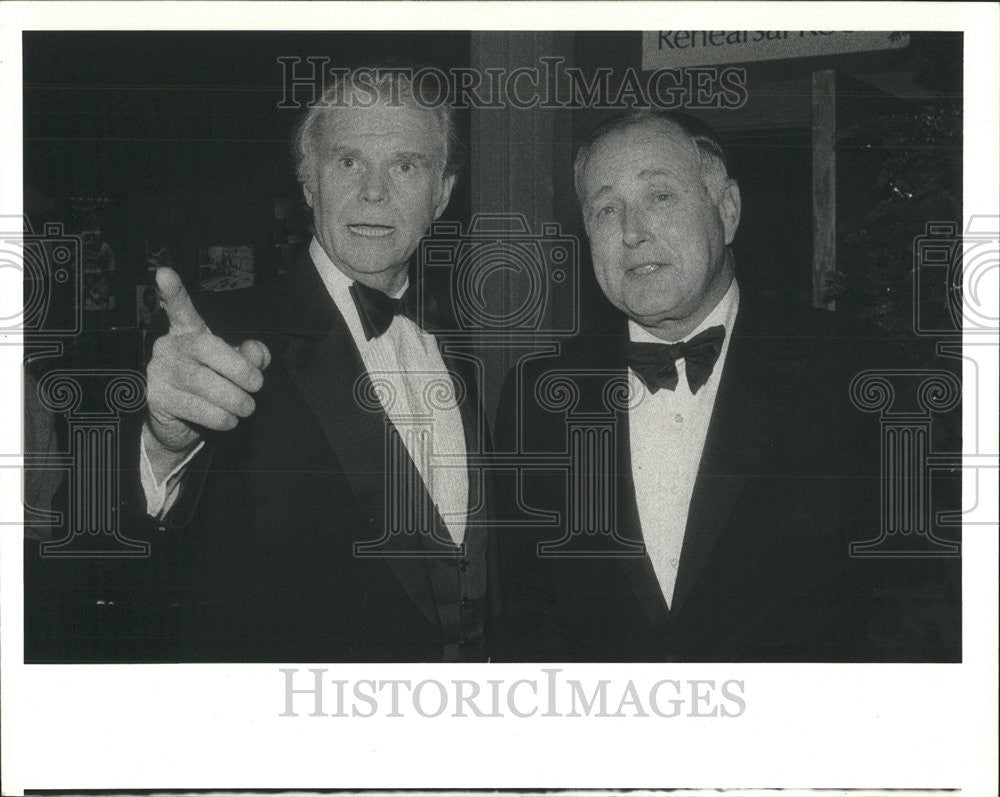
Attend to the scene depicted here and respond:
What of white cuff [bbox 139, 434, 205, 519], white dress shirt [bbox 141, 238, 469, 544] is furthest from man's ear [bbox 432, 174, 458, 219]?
white cuff [bbox 139, 434, 205, 519]

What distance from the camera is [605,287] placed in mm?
3289

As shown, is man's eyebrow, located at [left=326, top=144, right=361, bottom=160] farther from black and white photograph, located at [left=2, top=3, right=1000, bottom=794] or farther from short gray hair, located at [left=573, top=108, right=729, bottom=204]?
short gray hair, located at [left=573, top=108, right=729, bottom=204]

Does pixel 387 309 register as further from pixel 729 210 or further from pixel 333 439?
pixel 729 210

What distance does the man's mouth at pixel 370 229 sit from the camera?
3.26 m

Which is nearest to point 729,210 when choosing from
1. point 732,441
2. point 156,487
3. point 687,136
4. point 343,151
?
point 687,136

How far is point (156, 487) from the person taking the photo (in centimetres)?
335

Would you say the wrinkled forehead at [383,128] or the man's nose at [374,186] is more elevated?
the wrinkled forehead at [383,128]

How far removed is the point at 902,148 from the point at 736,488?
1.13m

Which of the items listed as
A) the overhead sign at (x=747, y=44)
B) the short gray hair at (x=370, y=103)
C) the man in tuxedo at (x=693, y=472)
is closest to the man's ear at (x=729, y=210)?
the man in tuxedo at (x=693, y=472)

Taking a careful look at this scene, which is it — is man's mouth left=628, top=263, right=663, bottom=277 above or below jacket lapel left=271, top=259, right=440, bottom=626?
above

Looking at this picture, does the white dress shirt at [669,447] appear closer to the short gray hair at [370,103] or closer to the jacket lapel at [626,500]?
the jacket lapel at [626,500]

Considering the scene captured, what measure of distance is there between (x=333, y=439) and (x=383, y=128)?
0.91 m

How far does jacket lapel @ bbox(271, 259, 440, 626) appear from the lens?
10.7ft

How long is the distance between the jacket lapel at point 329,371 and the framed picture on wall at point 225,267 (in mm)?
118
